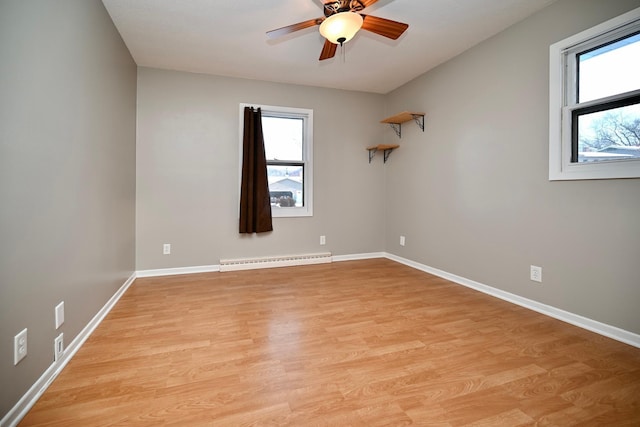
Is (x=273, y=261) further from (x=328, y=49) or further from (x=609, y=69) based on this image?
(x=609, y=69)

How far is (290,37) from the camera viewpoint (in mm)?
2889

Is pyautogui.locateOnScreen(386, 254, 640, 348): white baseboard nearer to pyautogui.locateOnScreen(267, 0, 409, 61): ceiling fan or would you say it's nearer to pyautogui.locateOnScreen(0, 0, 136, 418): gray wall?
pyautogui.locateOnScreen(267, 0, 409, 61): ceiling fan

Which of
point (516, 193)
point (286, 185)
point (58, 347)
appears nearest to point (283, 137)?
point (286, 185)

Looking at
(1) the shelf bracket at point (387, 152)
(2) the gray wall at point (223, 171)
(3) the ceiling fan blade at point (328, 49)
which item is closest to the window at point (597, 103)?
(3) the ceiling fan blade at point (328, 49)

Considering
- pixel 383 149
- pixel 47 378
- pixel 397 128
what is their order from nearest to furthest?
pixel 47 378, pixel 397 128, pixel 383 149

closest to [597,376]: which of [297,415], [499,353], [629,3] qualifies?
[499,353]

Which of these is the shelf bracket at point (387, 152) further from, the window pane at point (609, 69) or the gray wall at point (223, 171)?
the window pane at point (609, 69)

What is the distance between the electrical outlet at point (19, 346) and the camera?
126 cm

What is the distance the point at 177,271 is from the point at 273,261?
1.18 m

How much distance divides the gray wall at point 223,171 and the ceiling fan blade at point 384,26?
2.05 meters

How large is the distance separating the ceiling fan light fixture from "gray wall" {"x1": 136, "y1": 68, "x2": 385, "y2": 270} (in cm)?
205

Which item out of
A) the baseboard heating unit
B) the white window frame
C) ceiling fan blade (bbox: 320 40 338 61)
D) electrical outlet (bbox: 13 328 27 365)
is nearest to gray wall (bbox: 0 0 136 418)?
electrical outlet (bbox: 13 328 27 365)

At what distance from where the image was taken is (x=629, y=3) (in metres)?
1.92

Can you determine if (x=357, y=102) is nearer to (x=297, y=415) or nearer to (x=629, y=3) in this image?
(x=629, y=3)
